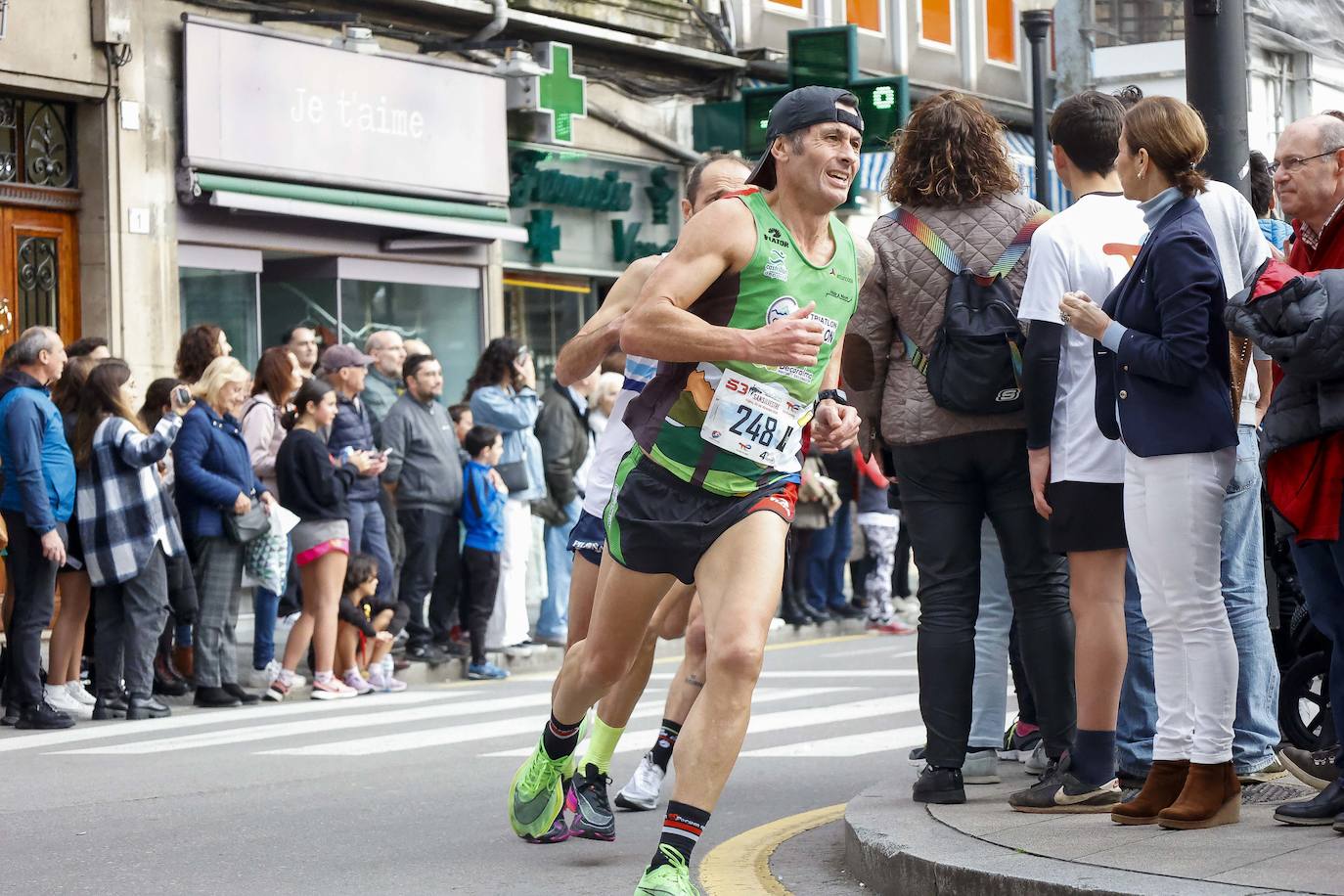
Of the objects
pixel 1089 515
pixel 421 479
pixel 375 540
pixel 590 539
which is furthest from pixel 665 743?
pixel 421 479

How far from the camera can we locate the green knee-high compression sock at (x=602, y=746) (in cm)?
710

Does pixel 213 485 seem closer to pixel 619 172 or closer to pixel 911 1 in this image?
pixel 619 172

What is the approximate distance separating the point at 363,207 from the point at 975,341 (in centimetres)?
1274

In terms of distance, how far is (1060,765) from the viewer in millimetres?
6512

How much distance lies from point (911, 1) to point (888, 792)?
21830 mm

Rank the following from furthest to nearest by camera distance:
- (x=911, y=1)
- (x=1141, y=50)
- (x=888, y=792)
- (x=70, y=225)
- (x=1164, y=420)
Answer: (x=911, y=1)
(x=1141, y=50)
(x=70, y=225)
(x=888, y=792)
(x=1164, y=420)

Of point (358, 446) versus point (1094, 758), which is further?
point (358, 446)

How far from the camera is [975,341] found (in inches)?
263

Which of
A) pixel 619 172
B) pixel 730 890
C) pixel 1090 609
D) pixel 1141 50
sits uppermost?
pixel 1141 50

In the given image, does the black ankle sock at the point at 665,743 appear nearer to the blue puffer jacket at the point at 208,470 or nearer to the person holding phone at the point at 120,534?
the person holding phone at the point at 120,534

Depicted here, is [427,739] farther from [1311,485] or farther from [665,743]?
[1311,485]

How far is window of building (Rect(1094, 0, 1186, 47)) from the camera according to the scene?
23703 millimetres

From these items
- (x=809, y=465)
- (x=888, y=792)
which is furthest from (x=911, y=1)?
(x=888, y=792)

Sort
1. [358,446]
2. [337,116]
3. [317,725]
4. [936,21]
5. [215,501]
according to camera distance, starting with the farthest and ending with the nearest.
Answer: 1. [936,21]
2. [337,116]
3. [358,446]
4. [215,501]
5. [317,725]
